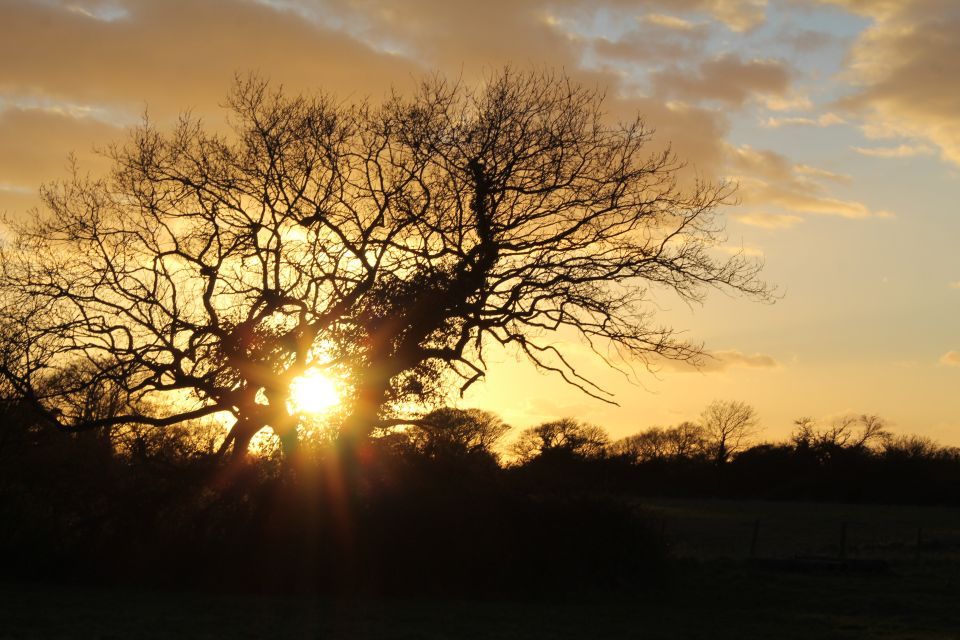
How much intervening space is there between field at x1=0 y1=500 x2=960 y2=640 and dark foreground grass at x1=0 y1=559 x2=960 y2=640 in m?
0.02

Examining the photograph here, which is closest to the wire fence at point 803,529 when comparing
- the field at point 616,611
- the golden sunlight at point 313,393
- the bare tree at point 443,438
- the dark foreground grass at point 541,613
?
the field at point 616,611

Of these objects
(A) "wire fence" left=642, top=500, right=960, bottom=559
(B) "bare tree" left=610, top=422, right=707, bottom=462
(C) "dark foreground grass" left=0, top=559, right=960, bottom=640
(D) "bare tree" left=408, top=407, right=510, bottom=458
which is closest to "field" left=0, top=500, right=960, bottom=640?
(C) "dark foreground grass" left=0, top=559, right=960, bottom=640

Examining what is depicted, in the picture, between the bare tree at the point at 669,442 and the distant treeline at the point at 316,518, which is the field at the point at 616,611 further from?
the bare tree at the point at 669,442

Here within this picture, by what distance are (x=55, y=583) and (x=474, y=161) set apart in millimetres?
12196

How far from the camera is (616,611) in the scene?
18359mm

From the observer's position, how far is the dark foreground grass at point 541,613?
585 inches

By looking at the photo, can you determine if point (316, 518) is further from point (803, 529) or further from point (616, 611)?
point (803, 529)

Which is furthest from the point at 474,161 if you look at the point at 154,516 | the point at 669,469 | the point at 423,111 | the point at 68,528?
the point at 669,469

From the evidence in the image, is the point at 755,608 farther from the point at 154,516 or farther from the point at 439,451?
the point at 154,516

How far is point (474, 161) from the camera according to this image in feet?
68.7

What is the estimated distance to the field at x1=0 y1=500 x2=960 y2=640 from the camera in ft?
49.0

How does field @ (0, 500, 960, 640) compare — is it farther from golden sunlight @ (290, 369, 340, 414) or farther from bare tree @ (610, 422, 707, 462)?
bare tree @ (610, 422, 707, 462)

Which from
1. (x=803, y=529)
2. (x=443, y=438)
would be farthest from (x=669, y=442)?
(x=443, y=438)

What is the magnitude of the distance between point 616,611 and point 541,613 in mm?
1504
